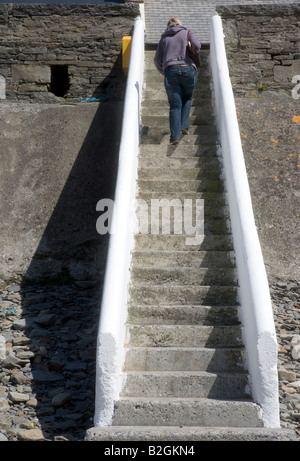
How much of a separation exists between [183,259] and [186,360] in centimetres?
107

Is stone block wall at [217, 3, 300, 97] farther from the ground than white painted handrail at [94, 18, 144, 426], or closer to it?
farther from the ground

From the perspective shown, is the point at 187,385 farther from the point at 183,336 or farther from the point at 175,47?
the point at 175,47

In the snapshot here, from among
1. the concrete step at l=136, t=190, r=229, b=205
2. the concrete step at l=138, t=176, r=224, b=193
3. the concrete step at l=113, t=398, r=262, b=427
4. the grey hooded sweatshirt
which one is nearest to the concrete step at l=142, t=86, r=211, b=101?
the grey hooded sweatshirt

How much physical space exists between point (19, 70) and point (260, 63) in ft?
11.5

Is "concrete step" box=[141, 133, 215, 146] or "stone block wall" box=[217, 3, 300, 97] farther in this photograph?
"stone block wall" box=[217, 3, 300, 97]

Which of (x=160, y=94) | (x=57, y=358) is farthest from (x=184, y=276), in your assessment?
(x=160, y=94)

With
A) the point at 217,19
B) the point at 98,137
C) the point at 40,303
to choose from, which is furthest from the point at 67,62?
the point at 40,303

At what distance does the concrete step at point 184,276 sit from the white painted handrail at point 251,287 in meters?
0.14

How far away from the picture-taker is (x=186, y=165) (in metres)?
6.29

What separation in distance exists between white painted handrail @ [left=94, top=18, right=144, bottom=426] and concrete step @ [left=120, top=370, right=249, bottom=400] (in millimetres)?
136

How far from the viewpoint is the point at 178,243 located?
5414 mm

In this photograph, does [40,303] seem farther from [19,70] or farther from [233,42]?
[233,42]

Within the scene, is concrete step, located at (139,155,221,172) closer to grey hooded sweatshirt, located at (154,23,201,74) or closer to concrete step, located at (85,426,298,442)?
grey hooded sweatshirt, located at (154,23,201,74)

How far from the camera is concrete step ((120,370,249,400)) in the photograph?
4176mm
